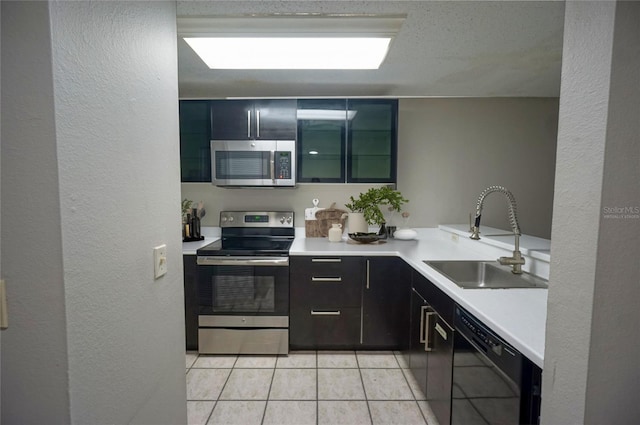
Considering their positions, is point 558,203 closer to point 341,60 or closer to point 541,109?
point 341,60

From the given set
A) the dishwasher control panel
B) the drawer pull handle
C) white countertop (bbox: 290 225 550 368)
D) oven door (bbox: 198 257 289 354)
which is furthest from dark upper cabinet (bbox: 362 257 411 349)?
the dishwasher control panel

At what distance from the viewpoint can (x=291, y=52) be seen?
177 centimetres

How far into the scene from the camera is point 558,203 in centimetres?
73

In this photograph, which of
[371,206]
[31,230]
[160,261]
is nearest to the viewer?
[31,230]

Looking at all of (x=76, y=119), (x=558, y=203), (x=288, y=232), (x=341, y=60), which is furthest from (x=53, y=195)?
(x=288, y=232)

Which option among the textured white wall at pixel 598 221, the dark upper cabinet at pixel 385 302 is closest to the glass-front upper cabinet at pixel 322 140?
the dark upper cabinet at pixel 385 302

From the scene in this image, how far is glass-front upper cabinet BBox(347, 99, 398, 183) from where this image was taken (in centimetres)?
247

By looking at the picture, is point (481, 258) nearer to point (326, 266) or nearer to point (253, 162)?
point (326, 266)

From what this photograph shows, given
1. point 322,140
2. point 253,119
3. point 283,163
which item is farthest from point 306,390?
point 253,119

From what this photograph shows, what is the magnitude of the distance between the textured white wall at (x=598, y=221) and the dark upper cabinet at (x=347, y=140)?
1797mm

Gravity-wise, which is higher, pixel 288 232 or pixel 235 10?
pixel 235 10

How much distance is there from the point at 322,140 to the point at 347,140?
0.73 ft

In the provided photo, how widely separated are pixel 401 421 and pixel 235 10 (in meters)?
2.40

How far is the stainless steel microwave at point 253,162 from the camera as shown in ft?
7.96
